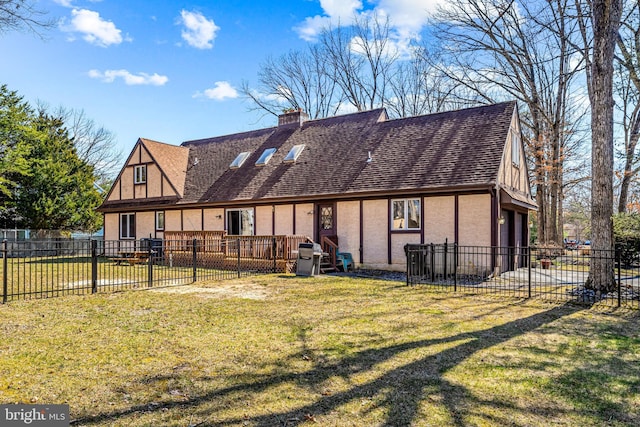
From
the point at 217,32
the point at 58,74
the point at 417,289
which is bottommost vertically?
the point at 417,289

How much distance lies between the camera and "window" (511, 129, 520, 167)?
15.2 m

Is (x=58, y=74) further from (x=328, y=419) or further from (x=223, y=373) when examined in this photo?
(x=328, y=419)

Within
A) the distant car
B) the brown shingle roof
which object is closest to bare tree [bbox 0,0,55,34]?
the brown shingle roof

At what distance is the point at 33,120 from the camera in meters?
29.3

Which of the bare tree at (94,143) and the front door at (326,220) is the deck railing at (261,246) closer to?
the front door at (326,220)

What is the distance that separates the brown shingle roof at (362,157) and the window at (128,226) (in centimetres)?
422

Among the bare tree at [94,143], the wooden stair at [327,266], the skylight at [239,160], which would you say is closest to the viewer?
the wooden stair at [327,266]

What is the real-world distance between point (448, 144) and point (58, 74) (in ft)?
56.7

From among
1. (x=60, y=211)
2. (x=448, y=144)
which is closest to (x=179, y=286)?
(x=448, y=144)

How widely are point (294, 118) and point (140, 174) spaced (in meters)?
8.76

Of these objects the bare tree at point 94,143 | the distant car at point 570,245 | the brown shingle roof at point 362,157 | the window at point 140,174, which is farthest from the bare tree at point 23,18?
the bare tree at point 94,143

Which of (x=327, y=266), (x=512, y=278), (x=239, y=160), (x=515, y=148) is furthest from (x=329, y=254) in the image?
(x=515, y=148)

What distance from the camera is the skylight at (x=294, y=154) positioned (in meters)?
18.3

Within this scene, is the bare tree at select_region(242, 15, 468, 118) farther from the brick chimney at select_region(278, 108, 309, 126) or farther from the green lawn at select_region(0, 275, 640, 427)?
the green lawn at select_region(0, 275, 640, 427)
